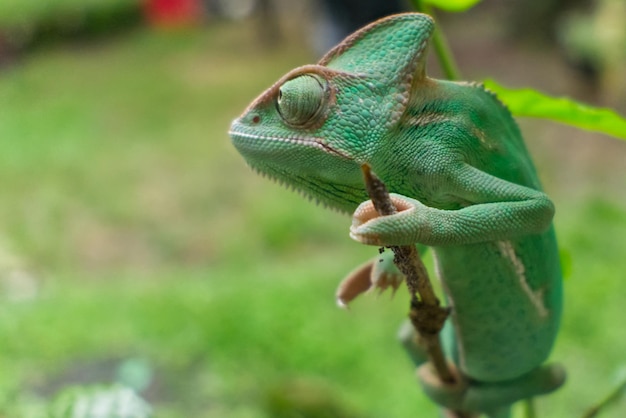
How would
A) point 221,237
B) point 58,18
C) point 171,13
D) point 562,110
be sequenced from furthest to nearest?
point 171,13 < point 58,18 < point 221,237 < point 562,110

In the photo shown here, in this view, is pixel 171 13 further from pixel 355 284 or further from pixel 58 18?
pixel 355 284

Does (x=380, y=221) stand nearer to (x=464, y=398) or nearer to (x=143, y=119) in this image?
(x=464, y=398)

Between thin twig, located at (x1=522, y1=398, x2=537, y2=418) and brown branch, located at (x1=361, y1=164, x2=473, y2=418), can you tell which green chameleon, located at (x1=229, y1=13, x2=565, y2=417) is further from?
thin twig, located at (x1=522, y1=398, x2=537, y2=418)

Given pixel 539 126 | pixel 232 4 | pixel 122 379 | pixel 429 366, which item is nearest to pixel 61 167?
pixel 122 379

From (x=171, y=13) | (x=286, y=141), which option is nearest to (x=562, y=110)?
(x=286, y=141)

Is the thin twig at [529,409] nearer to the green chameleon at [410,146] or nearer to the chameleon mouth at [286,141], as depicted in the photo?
the green chameleon at [410,146]

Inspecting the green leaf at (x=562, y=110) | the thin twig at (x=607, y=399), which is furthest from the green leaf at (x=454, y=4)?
the thin twig at (x=607, y=399)
